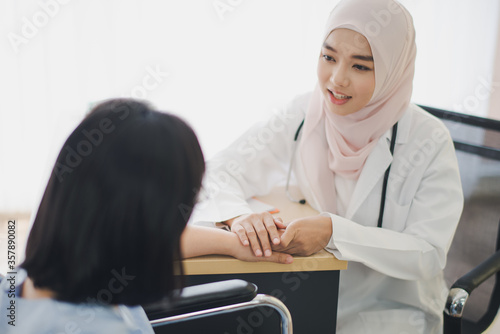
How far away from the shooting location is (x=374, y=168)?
1.45 metres

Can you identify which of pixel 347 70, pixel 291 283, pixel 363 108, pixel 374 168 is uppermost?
pixel 347 70

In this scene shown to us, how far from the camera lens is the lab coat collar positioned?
1.43 metres

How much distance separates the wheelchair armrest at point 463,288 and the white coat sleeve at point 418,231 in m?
0.10

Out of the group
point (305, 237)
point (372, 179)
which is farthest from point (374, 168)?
point (305, 237)

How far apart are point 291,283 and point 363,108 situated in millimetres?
555

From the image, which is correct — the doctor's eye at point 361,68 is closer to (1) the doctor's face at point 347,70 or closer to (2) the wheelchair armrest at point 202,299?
(1) the doctor's face at point 347,70

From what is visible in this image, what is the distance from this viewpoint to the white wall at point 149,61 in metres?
2.47

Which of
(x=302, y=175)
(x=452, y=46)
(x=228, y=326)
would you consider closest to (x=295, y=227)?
(x=228, y=326)

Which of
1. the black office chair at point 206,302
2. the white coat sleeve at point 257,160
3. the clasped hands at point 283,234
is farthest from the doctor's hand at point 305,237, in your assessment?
the white coat sleeve at point 257,160

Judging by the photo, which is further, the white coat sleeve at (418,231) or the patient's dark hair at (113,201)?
the white coat sleeve at (418,231)

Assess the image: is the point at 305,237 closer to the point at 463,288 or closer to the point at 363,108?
the point at 463,288

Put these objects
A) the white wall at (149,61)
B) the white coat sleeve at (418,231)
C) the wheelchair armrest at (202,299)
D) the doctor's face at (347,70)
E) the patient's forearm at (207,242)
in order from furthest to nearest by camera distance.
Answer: the white wall at (149,61) → the doctor's face at (347,70) → the white coat sleeve at (418,231) → the patient's forearm at (207,242) → the wheelchair armrest at (202,299)

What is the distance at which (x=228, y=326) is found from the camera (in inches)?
48.3

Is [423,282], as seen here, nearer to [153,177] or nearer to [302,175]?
[302,175]
